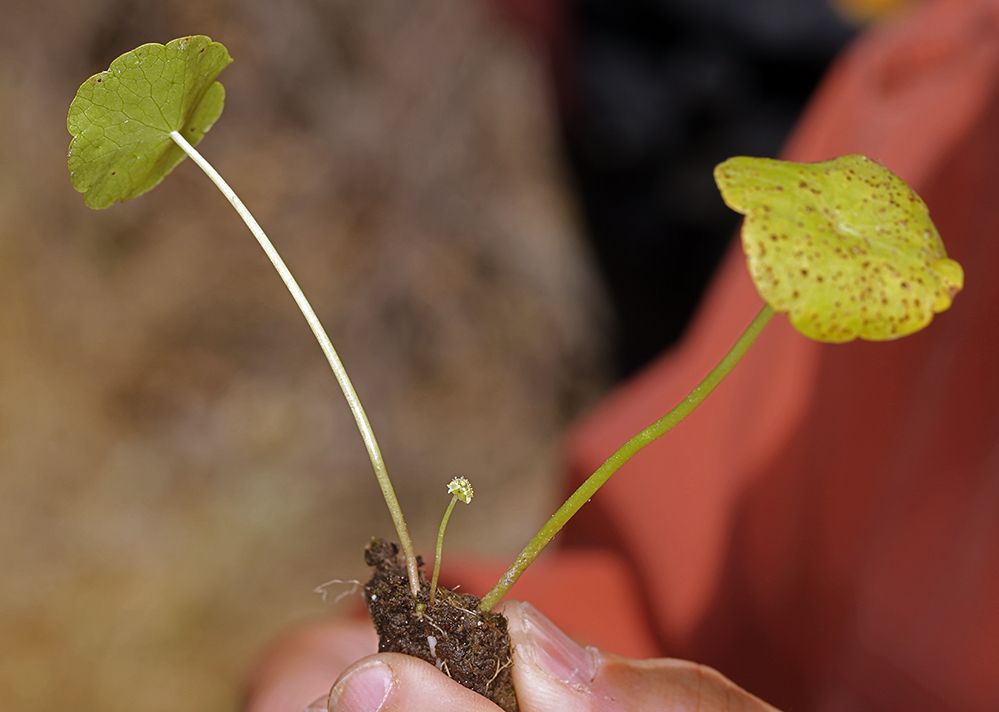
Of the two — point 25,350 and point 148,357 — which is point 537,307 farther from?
point 25,350

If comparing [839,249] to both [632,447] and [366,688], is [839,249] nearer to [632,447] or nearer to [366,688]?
[632,447]

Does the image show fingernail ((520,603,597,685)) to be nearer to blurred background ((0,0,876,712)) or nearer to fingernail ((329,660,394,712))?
fingernail ((329,660,394,712))

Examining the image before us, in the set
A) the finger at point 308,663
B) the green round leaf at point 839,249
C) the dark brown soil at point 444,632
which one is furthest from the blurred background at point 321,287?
the green round leaf at point 839,249

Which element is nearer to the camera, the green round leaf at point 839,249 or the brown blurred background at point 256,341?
the green round leaf at point 839,249

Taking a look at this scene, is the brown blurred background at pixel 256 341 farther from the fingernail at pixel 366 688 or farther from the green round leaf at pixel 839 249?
the green round leaf at pixel 839 249

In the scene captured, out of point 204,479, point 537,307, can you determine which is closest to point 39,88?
point 204,479

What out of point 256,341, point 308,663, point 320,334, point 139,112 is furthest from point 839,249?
point 256,341
